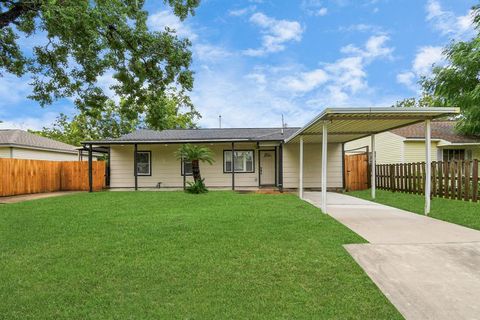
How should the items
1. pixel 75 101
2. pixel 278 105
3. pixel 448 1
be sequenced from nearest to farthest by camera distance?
pixel 75 101
pixel 448 1
pixel 278 105

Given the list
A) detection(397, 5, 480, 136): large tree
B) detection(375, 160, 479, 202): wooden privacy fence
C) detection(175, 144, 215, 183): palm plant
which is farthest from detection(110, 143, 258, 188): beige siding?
detection(397, 5, 480, 136): large tree

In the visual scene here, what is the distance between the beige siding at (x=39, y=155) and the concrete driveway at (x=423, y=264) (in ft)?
61.0

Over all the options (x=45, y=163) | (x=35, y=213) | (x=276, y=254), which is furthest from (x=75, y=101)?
(x=45, y=163)

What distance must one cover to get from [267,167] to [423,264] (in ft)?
41.8

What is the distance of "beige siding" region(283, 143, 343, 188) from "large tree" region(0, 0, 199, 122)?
28.9ft

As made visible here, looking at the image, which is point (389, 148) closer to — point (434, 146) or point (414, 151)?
point (414, 151)

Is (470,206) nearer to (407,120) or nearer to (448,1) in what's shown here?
(407,120)

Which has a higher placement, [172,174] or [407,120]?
[407,120]

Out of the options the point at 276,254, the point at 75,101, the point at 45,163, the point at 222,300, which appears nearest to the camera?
the point at 222,300

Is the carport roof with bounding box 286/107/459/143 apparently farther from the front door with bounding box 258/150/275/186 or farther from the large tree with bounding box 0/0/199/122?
the front door with bounding box 258/150/275/186

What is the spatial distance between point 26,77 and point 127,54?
2.83m

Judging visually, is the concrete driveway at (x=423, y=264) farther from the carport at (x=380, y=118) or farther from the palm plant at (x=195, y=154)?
the palm plant at (x=195, y=154)

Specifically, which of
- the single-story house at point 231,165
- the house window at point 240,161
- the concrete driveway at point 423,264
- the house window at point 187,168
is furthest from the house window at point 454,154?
the house window at point 187,168

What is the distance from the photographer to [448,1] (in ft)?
48.7
